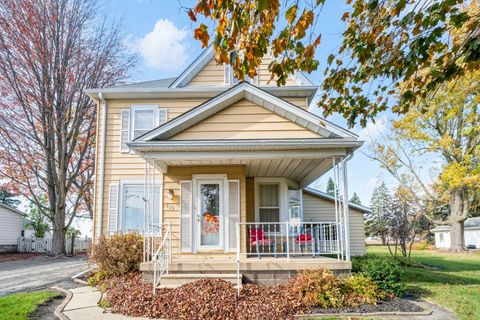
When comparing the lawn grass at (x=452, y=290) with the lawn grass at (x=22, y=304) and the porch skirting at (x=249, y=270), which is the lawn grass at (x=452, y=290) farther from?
the lawn grass at (x=22, y=304)

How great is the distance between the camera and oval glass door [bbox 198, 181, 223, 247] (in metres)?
10.5

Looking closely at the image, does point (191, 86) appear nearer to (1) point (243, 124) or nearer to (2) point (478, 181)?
(1) point (243, 124)

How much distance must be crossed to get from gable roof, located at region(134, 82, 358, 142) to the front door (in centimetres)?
220

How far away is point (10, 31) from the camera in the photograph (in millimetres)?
17719

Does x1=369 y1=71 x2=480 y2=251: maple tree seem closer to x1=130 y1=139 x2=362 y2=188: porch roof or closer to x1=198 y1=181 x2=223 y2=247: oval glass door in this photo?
x1=130 y1=139 x2=362 y2=188: porch roof

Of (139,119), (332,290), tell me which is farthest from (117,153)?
(332,290)

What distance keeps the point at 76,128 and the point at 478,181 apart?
2260 centimetres

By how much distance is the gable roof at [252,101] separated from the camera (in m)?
9.08

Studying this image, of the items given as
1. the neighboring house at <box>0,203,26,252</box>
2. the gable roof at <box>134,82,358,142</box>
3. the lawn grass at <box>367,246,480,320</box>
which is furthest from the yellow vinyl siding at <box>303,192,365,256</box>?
the neighboring house at <box>0,203,26,252</box>

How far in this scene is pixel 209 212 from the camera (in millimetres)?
10648

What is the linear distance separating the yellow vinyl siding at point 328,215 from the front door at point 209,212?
24.1 feet

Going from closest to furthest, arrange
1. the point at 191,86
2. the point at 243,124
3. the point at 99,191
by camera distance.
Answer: the point at 243,124
the point at 99,191
the point at 191,86

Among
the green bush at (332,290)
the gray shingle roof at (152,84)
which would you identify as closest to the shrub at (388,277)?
the green bush at (332,290)

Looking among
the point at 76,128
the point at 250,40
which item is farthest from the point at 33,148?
the point at 250,40
